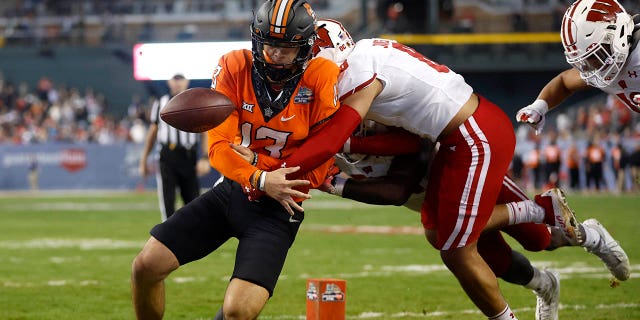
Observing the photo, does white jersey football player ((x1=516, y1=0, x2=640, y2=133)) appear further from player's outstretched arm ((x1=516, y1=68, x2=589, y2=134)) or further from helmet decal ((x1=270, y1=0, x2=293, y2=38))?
helmet decal ((x1=270, y1=0, x2=293, y2=38))

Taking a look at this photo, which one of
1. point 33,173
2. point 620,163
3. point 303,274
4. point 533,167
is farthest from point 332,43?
point 33,173

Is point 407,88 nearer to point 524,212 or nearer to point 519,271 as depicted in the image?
point 524,212

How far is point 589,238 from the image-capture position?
5.48 m

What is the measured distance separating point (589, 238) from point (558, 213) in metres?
0.25

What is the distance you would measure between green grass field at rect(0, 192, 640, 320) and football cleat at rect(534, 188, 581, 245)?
0.74 metres

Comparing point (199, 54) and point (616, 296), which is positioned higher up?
point (616, 296)

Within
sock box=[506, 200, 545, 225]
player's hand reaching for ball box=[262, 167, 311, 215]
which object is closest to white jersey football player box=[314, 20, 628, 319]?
sock box=[506, 200, 545, 225]

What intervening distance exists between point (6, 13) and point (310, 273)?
2882 cm

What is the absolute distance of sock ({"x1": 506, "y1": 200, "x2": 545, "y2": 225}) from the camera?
5.29 m

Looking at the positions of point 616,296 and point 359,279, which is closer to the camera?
point 616,296

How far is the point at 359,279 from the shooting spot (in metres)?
7.70

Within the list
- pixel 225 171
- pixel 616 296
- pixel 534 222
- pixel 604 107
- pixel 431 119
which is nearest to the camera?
pixel 225 171

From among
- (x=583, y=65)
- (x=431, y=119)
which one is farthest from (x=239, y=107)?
(x=583, y=65)

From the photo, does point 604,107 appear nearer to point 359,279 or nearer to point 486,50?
point 486,50
